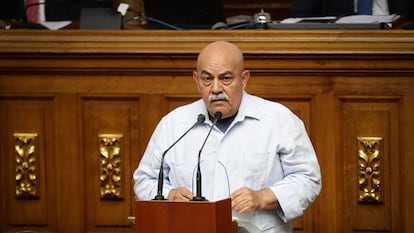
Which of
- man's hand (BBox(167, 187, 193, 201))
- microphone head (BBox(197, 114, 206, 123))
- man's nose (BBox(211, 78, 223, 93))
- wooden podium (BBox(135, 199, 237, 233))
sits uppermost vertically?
man's nose (BBox(211, 78, 223, 93))

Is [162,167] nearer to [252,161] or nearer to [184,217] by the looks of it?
[184,217]

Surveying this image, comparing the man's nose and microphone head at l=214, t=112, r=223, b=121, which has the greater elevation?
the man's nose

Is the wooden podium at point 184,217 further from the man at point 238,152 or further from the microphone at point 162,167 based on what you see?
the man at point 238,152

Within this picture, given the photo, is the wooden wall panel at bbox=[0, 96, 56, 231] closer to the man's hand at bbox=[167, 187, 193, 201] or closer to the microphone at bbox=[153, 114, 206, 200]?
the microphone at bbox=[153, 114, 206, 200]

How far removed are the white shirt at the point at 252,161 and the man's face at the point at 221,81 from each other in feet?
0.24

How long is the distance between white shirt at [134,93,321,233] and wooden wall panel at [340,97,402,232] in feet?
4.36

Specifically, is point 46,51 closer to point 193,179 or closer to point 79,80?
point 79,80

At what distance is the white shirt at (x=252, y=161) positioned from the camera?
4270 millimetres

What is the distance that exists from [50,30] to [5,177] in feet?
2.65

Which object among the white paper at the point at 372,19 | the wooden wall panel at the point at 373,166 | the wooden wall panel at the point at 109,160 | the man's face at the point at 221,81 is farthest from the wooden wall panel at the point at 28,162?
the man's face at the point at 221,81

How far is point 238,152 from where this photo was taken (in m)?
4.31

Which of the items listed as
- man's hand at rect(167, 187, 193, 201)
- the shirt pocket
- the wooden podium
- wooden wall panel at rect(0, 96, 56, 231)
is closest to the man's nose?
the shirt pocket

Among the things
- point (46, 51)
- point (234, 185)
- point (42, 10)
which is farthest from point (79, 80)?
point (234, 185)

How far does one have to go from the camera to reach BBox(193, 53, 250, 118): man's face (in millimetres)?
4305
